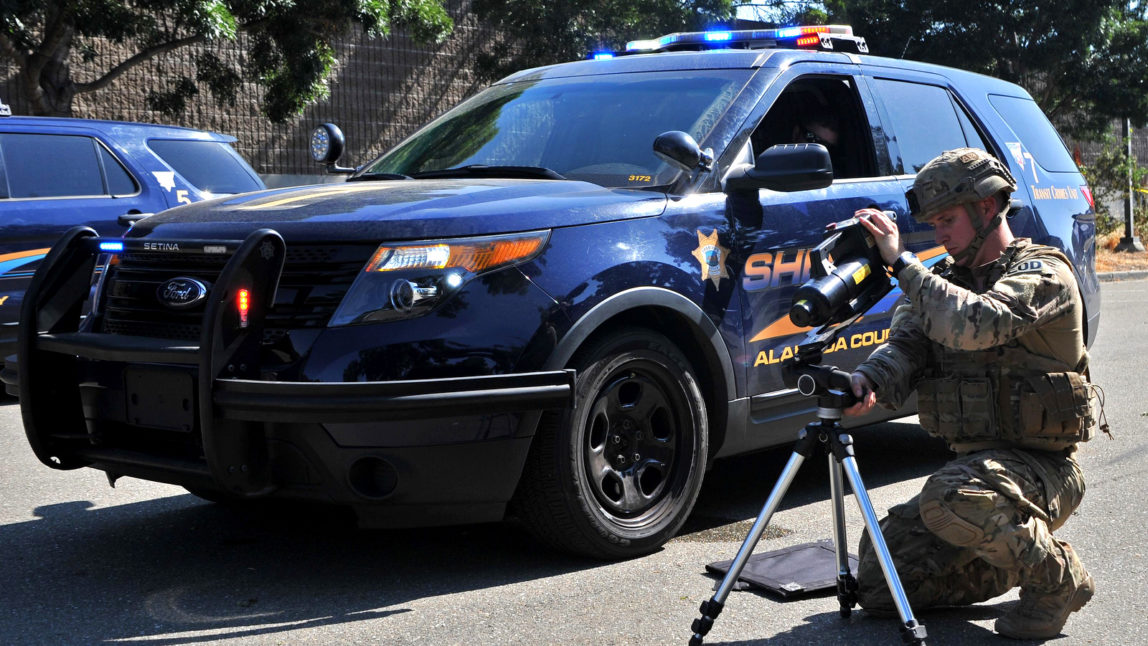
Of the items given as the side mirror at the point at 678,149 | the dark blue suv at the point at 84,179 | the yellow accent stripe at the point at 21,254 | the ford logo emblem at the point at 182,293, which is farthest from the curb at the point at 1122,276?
the ford logo emblem at the point at 182,293

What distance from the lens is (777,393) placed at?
15.8ft

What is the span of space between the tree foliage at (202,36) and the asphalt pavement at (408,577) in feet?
24.3

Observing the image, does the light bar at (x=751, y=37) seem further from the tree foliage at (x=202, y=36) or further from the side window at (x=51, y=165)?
the tree foliage at (x=202, y=36)

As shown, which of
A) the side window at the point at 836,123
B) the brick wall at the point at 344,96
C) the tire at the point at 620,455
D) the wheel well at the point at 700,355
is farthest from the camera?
the brick wall at the point at 344,96

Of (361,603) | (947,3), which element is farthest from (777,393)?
(947,3)

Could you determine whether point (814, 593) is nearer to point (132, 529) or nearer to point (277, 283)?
point (277, 283)

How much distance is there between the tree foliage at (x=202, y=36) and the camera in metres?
12.0

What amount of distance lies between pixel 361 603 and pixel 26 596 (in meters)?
1.05

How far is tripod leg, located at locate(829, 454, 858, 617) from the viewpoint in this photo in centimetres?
349

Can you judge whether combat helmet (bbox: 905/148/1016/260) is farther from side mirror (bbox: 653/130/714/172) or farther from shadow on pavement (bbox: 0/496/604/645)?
shadow on pavement (bbox: 0/496/604/645)

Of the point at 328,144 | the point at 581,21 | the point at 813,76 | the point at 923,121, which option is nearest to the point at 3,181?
the point at 328,144

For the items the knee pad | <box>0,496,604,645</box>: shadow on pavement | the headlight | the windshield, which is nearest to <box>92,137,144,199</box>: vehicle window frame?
the windshield

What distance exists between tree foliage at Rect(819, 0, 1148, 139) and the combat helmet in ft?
60.1

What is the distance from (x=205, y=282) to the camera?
3992 mm
